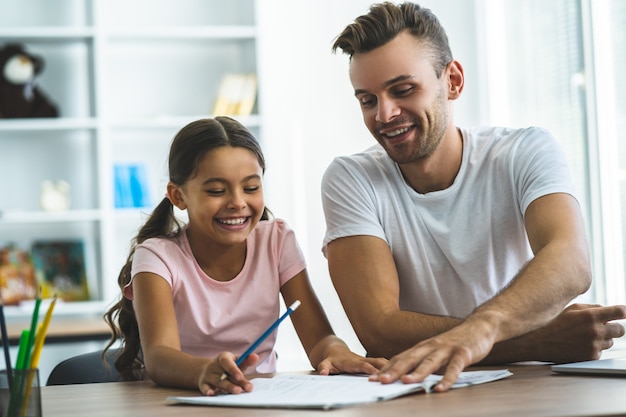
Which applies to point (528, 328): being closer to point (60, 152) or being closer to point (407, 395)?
point (407, 395)

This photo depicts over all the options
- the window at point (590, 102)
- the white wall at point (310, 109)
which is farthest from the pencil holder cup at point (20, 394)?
the white wall at point (310, 109)

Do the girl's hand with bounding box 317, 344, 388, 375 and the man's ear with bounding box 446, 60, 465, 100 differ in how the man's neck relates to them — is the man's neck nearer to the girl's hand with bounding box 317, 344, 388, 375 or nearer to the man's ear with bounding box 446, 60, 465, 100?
the man's ear with bounding box 446, 60, 465, 100

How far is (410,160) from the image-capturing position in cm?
195

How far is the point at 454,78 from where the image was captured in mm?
2074

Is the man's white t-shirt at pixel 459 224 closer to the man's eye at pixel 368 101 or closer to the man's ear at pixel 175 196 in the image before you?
the man's eye at pixel 368 101

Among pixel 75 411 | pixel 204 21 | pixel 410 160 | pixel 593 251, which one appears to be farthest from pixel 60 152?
pixel 75 411

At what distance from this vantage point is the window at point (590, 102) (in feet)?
10.5

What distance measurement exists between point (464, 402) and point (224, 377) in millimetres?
355

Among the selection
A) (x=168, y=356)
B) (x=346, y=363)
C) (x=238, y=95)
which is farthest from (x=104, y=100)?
(x=346, y=363)

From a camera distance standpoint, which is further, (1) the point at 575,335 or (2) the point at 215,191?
(2) the point at 215,191

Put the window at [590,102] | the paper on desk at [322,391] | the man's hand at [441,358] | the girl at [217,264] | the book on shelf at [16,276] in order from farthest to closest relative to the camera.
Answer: the book on shelf at [16,276]
the window at [590,102]
the girl at [217,264]
the man's hand at [441,358]
the paper on desk at [322,391]

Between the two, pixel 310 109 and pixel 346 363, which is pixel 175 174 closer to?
pixel 346 363

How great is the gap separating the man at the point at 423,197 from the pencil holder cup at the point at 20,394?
835 mm

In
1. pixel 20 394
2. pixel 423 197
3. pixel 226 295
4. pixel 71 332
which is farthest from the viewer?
pixel 71 332
